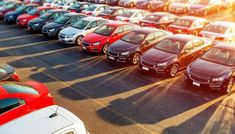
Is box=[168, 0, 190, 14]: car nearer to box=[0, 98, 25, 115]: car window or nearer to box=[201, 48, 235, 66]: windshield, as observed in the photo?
box=[201, 48, 235, 66]: windshield

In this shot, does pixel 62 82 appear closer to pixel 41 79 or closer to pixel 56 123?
pixel 41 79

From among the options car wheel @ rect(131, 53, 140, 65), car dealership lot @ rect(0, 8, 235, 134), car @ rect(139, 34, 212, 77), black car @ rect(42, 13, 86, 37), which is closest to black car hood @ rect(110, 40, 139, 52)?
car wheel @ rect(131, 53, 140, 65)

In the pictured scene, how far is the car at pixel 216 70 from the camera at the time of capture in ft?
39.4

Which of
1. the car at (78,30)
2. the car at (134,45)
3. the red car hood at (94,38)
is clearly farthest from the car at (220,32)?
the car at (78,30)

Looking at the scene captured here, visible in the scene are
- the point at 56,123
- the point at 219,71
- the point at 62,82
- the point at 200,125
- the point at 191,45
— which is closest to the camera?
the point at 56,123

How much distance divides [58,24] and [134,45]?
25.8ft

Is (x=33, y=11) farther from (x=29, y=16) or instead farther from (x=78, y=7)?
(x=78, y=7)

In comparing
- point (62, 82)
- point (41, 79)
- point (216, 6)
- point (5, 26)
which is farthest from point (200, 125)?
point (216, 6)

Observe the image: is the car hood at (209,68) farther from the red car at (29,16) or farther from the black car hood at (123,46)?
the red car at (29,16)

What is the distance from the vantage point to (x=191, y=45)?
576 inches

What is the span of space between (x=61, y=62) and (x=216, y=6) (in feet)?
65.5

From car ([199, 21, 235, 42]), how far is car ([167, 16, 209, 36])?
1.23 meters

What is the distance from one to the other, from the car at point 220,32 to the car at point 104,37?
4512 millimetres

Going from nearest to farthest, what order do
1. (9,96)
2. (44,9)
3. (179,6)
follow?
(9,96) < (44,9) < (179,6)
